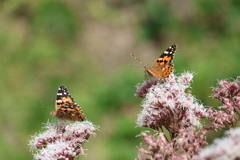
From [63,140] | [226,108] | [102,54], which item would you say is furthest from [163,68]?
[102,54]

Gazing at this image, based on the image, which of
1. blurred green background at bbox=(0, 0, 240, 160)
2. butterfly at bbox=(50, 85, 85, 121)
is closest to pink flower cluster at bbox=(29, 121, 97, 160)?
butterfly at bbox=(50, 85, 85, 121)

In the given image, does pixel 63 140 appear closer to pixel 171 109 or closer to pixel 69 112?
pixel 69 112

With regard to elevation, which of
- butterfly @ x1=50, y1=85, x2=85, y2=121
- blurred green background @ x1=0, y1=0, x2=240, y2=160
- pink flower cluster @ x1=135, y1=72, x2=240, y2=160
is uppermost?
blurred green background @ x1=0, y1=0, x2=240, y2=160

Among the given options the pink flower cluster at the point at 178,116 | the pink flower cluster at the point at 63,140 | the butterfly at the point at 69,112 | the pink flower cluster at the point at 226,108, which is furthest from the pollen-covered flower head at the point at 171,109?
the butterfly at the point at 69,112

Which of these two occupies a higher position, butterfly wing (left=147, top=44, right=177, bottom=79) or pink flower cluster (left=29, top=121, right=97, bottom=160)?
butterfly wing (left=147, top=44, right=177, bottom=79)

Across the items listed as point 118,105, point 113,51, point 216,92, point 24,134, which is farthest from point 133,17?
point 216,92

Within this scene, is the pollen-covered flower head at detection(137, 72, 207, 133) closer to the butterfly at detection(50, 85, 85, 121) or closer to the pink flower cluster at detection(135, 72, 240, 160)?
the pink flower cluster at detection(135, 72, 240, 160)
